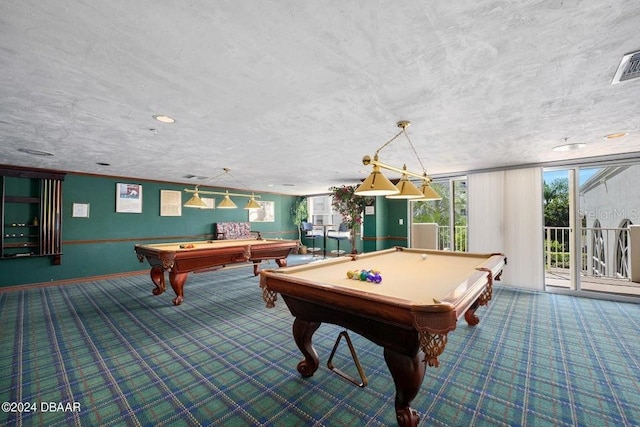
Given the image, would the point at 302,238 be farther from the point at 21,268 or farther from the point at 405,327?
the point at 405,327

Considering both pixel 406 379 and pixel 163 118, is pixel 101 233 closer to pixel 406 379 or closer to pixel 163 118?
pixel 163 118

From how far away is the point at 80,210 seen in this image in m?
5.95

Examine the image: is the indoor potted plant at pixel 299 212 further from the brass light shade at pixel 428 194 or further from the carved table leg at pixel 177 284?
the brass light shade at pixel 428 194

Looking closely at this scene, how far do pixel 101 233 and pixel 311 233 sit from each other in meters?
6.29

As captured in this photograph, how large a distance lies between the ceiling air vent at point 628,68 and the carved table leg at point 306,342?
108 inches

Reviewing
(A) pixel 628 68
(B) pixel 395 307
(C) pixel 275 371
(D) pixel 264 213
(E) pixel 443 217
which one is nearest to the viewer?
(B) pixel 395 307

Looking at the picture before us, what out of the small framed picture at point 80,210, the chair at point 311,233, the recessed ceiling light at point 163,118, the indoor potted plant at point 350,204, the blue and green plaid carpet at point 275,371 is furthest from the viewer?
the chair at point 311,233

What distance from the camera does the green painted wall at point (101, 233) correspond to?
17.9 feet

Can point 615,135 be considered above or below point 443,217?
above

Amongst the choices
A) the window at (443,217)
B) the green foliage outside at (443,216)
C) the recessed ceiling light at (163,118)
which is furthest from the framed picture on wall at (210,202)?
the green foliage outside at (443,216)

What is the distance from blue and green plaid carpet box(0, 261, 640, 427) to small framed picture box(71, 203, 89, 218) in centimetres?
249

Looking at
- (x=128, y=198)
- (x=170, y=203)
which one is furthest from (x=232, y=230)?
(x=128, y=198)

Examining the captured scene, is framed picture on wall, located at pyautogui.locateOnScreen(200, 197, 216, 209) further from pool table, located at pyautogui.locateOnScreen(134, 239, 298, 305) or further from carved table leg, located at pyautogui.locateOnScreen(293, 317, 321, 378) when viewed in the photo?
carved table leg, located at pyautogui.locateOnScreen(293, 317, 321, 378)

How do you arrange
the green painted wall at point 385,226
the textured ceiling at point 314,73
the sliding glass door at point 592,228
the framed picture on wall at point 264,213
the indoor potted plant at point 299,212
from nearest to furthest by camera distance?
the textured ceiling at point 314,73
the sliding glass door at point 592,228
the green painted wall at point 385,226
the framed picture on wall at point 264,213
the indoor potted plant at point 299,212
